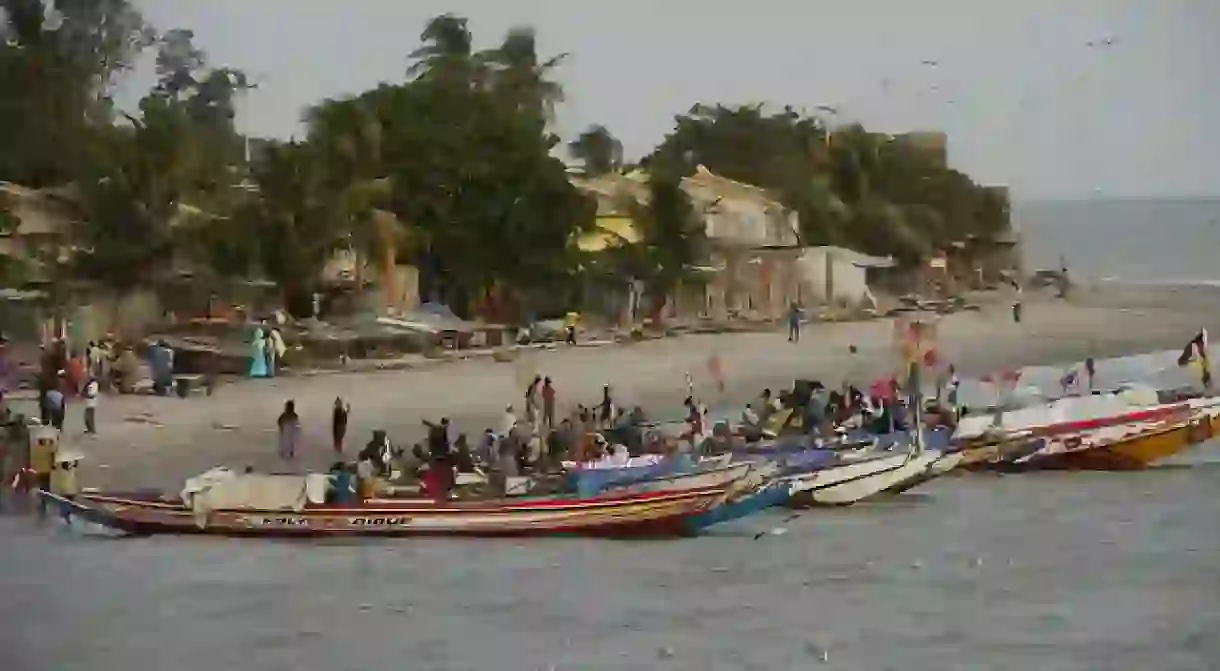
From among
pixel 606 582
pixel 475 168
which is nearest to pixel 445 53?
pixel 475 168

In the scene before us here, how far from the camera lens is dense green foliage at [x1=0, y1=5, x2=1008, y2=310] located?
4223 millimetres

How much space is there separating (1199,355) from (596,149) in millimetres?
1874

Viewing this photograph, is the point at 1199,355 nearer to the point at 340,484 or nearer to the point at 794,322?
the point at 794,322

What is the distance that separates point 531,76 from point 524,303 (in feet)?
1.91

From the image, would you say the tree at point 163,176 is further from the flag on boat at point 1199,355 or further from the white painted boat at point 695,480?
the flag on boat at point 1199,355

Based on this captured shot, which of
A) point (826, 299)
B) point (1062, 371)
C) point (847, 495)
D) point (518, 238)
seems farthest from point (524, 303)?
point (1062, 371)

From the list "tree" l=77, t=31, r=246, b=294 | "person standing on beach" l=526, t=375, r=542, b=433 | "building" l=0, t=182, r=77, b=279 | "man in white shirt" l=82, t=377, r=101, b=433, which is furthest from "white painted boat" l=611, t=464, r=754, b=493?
"building" l=0, t=182, r=77, b=279

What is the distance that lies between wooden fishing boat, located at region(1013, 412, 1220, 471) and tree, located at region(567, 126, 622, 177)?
184 cm

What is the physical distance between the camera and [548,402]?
4469 millimetres

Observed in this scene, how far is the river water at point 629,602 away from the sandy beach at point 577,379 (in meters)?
0.25

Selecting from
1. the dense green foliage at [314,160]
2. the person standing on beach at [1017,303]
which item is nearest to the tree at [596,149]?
the dense green foliage at [314,160]

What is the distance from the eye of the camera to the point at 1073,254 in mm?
4676

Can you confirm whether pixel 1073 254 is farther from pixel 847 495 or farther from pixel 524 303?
pixel 524 303

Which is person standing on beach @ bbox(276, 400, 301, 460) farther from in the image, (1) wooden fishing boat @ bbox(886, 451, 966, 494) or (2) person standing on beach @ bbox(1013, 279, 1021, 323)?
(2) person standing on beach @ bbox(1013, 279, 1021, 323)
